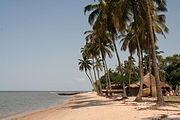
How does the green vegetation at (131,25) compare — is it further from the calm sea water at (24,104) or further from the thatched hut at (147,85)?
the calm sea water at (24,104)

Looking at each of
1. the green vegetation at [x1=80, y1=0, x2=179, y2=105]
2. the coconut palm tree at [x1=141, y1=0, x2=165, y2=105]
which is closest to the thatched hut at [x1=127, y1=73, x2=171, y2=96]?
the green vegetation at [x1=80, y1=0, x2=179, y2=105]

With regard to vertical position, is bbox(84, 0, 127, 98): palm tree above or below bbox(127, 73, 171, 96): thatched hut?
above

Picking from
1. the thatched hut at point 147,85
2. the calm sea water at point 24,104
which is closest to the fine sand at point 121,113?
the calm sea water at point 24,104

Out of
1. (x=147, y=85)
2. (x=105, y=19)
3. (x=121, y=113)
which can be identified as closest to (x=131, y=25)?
(x=105, y=19)

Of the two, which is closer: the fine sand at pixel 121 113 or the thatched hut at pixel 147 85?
the fine sand at pixel 121 113

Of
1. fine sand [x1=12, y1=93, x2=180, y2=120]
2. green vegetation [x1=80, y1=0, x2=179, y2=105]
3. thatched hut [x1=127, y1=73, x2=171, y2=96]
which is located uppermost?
green vegetation [x1=80, y1=0, x2=179, y2=105]

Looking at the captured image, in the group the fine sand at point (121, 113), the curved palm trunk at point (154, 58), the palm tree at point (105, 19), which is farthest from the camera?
the palm tree at point (105, 19)

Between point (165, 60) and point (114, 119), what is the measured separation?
152 ft

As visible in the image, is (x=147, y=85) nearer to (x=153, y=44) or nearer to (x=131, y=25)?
(x=131, y=25)

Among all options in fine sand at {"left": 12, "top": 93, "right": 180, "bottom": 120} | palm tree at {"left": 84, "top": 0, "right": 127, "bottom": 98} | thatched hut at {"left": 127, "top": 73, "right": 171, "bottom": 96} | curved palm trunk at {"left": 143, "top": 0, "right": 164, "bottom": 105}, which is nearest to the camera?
fine sand at {"left": 12, "top": 93, "right": 180, "bottom": 120}

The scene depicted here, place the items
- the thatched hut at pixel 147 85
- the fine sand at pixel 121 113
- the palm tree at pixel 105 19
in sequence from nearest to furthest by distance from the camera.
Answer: the fine sand at pixel 121 113 < the palm tree at pixel 105 19 < the thatched hut at pixel 147 85

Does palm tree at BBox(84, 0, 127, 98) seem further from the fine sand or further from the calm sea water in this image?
the calm sea water

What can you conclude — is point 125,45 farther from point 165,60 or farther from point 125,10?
point 165,60

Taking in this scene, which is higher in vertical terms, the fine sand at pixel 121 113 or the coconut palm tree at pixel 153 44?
the coconut palm tree at pixel 153 44
